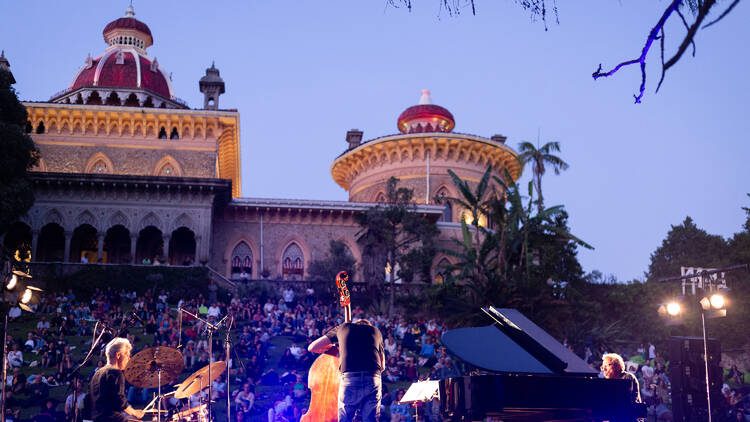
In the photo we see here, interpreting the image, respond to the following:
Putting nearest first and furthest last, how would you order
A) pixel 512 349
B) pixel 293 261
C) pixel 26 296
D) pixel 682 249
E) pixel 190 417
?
pixel 512 349 < pixel 26 296 < pixel 190 417 < pixel 293 261 < pixel 682 249

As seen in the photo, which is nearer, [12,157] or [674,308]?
[674,308]

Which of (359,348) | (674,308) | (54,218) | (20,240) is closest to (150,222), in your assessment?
(54,218)

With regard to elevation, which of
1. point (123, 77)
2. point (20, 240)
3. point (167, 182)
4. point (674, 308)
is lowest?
point (674, 308)

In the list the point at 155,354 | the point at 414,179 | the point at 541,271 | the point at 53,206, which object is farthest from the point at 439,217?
the point at 155,354

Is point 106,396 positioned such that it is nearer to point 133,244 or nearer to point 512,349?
point 512,349

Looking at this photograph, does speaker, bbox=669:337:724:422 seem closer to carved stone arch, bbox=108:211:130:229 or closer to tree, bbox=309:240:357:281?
tree, bbox=309:240:357:281

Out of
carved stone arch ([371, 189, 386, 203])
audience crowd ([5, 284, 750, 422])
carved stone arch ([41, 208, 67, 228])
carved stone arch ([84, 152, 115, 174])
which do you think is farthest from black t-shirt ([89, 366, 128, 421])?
carved stone arch ([371, 189, 386, 203])

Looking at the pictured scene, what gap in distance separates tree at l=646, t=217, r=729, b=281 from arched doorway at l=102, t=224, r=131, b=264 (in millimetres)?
36173

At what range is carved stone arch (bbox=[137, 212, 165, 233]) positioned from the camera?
3347 cm

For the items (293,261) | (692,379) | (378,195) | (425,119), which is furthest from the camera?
(425,119)

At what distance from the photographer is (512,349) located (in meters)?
6.96

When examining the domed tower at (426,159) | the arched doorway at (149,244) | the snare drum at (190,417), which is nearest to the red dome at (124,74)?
the arched doorway at (149,244)

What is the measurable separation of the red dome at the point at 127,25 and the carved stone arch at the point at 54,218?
16.2 metres

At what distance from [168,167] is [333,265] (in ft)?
37.8
